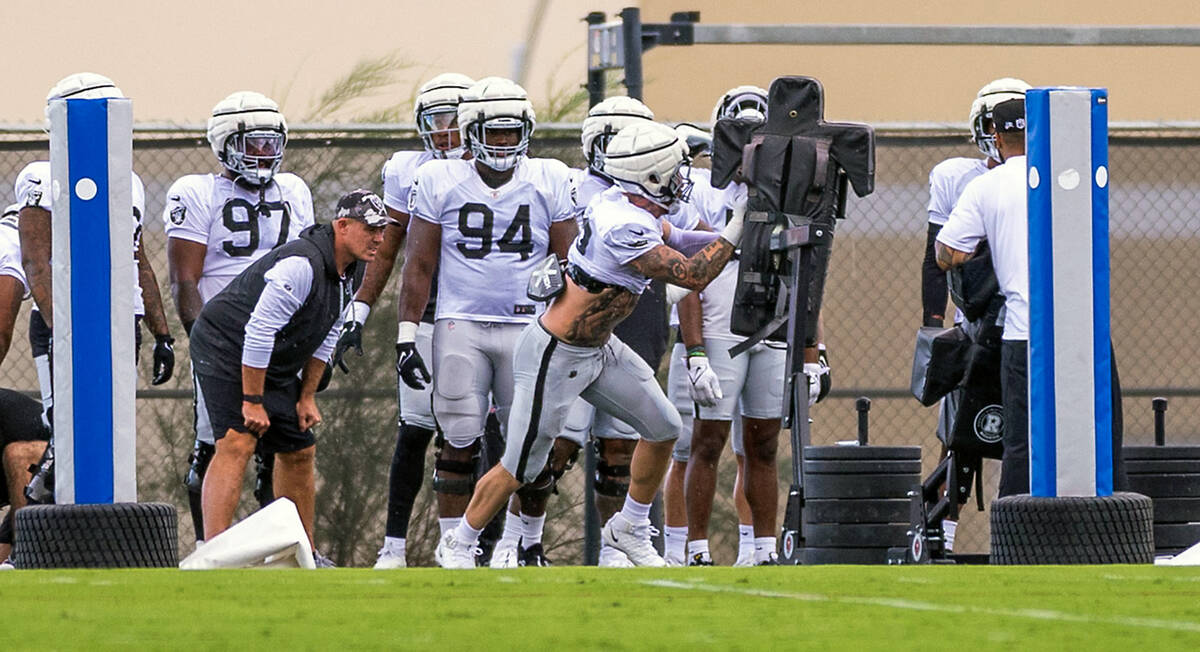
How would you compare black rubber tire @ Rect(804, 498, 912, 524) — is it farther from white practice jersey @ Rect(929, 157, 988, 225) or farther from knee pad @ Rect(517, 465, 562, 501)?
white practice jersey @ Rect(929, 157, 988, 225)

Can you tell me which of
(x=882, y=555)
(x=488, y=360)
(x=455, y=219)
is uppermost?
(x=455, y=219)

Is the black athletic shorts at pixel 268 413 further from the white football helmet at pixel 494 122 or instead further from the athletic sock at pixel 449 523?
the white football helmet at pixel 494 122

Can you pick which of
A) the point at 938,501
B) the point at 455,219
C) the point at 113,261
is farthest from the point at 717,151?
the point at 113,261

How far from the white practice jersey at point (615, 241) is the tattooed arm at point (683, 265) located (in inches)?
1.4

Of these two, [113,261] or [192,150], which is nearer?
[113,261]

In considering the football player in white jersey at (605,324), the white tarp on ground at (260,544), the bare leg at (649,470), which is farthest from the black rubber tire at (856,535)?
the white tarp on ground at (260,544)

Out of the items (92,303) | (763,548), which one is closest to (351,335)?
(763,548)

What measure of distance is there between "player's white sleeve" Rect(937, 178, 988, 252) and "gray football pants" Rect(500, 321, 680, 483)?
3.99ft

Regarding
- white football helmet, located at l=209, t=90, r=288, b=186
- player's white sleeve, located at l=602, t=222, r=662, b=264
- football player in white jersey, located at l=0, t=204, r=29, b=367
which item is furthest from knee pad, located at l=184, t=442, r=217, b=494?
player's white sleeve, located at l=602, t=222, r=662, b=264

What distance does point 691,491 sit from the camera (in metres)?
8.69

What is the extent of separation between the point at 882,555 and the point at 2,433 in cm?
361

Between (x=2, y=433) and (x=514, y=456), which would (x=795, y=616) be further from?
(x=2, y=433)

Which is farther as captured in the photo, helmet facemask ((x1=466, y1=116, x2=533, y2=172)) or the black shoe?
the black shoe

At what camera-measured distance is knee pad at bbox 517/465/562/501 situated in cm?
810
